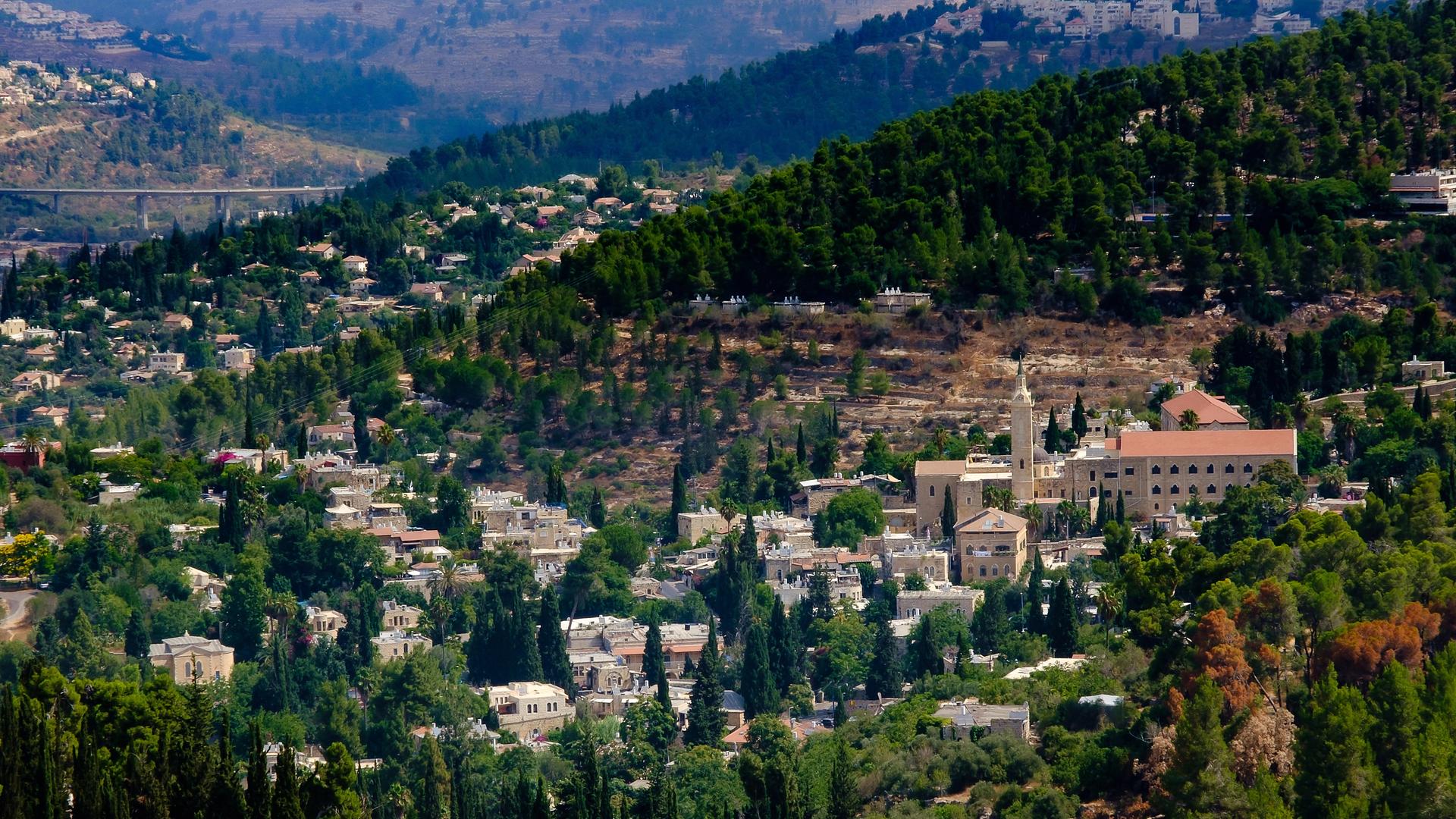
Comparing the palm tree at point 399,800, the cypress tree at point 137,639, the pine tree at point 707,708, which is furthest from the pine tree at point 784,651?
the cypress tree at point 137,639

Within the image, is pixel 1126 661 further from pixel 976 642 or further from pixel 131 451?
pixel 131 451

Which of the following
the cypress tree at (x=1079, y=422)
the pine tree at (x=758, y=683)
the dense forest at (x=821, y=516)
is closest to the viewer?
the dense forest at (x=821, y=516)

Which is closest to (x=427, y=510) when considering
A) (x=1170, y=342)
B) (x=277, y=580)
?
(x=277, y=580)

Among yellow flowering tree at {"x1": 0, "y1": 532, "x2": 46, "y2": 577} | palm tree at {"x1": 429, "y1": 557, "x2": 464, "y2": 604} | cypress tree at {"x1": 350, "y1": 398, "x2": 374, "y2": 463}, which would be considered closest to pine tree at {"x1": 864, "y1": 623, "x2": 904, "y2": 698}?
palm tree at {"x1": 429, "y1": 557, "x2": 464, "y2": 604}

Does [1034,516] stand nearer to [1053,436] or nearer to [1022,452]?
[1022,452]

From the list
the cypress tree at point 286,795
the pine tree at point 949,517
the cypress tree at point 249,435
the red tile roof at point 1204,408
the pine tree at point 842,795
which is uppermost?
the cypress tree at point 286,795

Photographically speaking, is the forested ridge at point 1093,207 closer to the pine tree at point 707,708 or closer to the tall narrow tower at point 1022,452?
the tall narrow tower at point 1022,452

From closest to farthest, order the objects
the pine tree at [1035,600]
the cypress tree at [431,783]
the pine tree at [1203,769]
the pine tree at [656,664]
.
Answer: the pine tree at [1203,769] → the cypress tree at [431,783] → the pine tree at [656,664] → the pine tree at [1035,600]

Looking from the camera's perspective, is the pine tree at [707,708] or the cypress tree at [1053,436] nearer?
the pine tree at [707,708]
